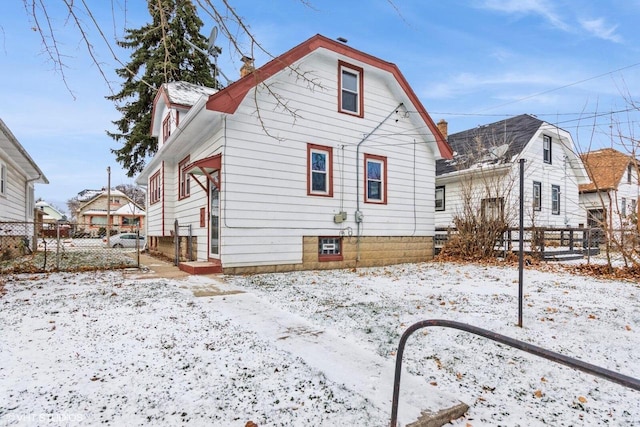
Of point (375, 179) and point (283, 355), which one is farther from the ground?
point (375, 179)

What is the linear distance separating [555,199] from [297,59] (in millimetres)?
15262

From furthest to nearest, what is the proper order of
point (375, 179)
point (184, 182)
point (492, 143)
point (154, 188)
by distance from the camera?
1. point (492, 143)
2. point (154, 188)
3. point (184, 182)
4. point (375, 179)

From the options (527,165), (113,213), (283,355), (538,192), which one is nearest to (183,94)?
(283,355)

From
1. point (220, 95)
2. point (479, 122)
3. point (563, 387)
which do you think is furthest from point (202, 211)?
point (479, 122)

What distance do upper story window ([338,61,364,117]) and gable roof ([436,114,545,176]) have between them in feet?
17.8

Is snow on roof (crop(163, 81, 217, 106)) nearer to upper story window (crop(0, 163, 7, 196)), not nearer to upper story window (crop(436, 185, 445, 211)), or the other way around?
upper story window (crop(0, 163, 7, 196))

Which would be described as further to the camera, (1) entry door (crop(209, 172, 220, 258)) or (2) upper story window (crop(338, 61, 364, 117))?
(2) upper story window (crop(338, 61, 364, 117))

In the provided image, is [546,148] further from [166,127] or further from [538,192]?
[166,127]

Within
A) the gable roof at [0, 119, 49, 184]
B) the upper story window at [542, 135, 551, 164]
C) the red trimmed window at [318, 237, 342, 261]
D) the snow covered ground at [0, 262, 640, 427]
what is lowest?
the snow covered ground at [0, 262, 640, 427]

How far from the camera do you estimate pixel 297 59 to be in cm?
858

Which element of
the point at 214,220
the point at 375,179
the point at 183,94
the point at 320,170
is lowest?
the point at 214,220

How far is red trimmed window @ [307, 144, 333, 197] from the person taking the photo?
9266 mm

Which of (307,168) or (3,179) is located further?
(3,179)

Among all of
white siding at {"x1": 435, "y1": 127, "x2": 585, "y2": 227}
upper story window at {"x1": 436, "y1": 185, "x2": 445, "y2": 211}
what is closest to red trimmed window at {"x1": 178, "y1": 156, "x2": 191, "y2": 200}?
Result: white siding at {"x1": 435, "y1": 127, "x2": 585, "y2": 227}
